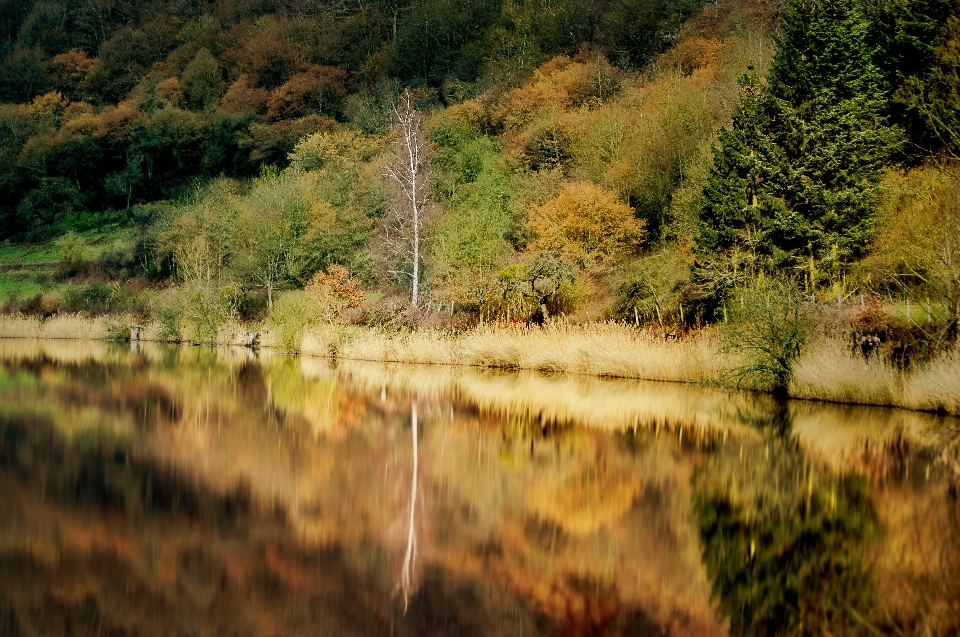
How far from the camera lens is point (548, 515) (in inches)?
273

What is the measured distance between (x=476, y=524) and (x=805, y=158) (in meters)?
30.8

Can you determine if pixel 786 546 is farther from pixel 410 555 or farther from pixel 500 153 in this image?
pixel 500 153

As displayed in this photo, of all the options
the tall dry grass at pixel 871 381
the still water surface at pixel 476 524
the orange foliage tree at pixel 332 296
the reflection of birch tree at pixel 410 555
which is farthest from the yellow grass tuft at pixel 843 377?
the orange foliage tree at pixel 332 296

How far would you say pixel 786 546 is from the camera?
601cm

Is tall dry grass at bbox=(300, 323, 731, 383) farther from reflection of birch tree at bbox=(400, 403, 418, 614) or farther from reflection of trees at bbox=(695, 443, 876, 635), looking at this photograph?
reflection of birch tree at bbox=(400, 403, 418, 614)

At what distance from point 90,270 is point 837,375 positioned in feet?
189

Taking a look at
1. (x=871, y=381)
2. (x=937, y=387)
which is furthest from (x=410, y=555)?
(x=871, y=381)

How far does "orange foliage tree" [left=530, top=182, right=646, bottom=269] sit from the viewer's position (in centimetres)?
4131

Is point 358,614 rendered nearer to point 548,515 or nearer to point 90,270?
point 548,515

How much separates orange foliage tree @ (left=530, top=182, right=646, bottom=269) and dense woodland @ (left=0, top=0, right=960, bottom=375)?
0.58 ft

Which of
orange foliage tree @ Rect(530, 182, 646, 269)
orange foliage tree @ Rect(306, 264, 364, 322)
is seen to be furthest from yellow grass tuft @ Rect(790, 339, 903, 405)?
orange foliage tree @ Rect(530, 182, 646, 269)

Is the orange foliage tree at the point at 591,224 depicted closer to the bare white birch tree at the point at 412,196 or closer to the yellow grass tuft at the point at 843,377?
the bare white birch tree at the point at 412,196

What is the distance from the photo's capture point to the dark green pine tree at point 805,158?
31.8 metres

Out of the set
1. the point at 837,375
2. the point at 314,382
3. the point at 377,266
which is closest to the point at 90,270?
the point at 377,266
